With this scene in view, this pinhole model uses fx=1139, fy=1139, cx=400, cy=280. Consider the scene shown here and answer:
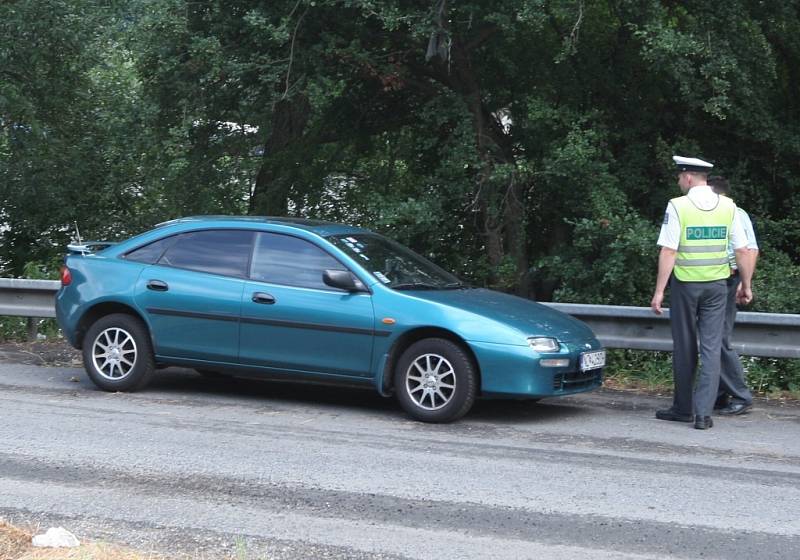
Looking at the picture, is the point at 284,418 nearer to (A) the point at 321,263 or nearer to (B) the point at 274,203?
(A) the point at 321,263

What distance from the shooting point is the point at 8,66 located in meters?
15.2

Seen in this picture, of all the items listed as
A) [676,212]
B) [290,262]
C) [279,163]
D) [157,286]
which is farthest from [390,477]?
[279,163]

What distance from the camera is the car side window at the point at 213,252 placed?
9055mm

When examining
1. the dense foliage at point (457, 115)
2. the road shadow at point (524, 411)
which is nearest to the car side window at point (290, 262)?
the road shadow at point (524, 411)

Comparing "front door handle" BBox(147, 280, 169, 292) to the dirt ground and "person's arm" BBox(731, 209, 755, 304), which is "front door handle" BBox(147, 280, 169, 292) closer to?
the dirt ground

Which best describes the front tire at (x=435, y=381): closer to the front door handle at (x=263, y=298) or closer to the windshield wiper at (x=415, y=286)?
the windshield wiper at (x=415, y=286)

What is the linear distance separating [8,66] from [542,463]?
431 inches

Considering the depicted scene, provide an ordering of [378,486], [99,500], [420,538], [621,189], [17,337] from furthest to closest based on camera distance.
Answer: [621,189]
[17,337]
[378,486]
[99,500]
[420,538]

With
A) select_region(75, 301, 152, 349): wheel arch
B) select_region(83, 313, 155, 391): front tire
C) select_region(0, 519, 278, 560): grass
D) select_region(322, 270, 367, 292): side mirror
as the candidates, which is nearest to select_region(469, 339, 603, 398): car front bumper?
select_region(322, 270, 367, 292): side mirror

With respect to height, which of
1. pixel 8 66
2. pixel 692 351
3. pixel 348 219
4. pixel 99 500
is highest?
pixel 8 66

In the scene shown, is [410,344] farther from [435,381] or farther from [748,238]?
[748,238]

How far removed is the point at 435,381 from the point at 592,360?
4.07 feet

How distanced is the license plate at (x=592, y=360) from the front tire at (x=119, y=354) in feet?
11.3

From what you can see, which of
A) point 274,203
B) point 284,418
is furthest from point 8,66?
point 284,418
